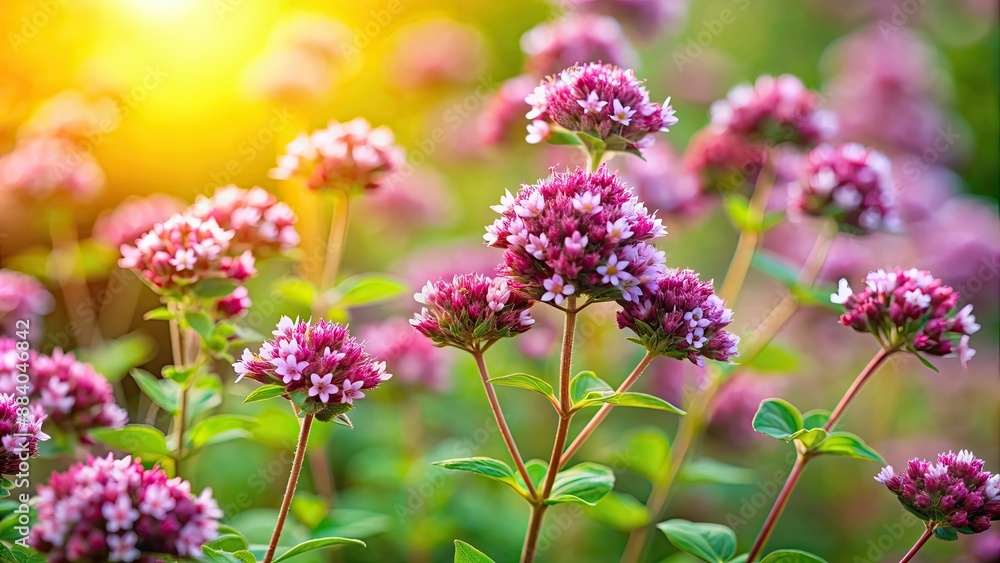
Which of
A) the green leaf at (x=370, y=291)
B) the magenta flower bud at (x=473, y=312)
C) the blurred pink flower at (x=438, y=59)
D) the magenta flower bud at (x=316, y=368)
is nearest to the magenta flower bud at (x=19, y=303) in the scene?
the green leaf at (x=370, y=291)

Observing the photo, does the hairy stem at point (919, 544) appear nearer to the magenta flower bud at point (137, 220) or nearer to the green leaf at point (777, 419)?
the green leaf at point (777, 419)

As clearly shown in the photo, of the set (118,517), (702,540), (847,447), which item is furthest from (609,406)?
(118,517)

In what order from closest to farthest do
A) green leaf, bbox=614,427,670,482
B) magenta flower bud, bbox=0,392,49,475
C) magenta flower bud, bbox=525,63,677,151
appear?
magenta flower bud, bbox=0,392,49,475, magenta flower bud, bbox=525,63,677,151, green leaf, bbox=614,427,670,482

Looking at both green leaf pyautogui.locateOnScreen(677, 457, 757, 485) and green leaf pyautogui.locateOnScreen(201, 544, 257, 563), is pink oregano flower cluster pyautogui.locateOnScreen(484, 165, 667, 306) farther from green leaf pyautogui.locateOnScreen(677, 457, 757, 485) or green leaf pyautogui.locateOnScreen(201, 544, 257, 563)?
green leaf pyautogui.locateOnScreen(677, 457, 757, 485)

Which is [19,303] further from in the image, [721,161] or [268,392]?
[721,161]

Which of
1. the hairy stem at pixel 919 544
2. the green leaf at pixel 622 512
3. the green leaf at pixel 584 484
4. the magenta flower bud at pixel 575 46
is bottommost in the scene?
the green leaf at pixel 622 512

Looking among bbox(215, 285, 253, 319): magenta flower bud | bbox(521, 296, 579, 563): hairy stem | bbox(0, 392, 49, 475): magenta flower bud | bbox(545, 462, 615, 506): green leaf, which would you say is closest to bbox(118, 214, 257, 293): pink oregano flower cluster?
bbox(215, 285, 253, 319): magenta flower bud
